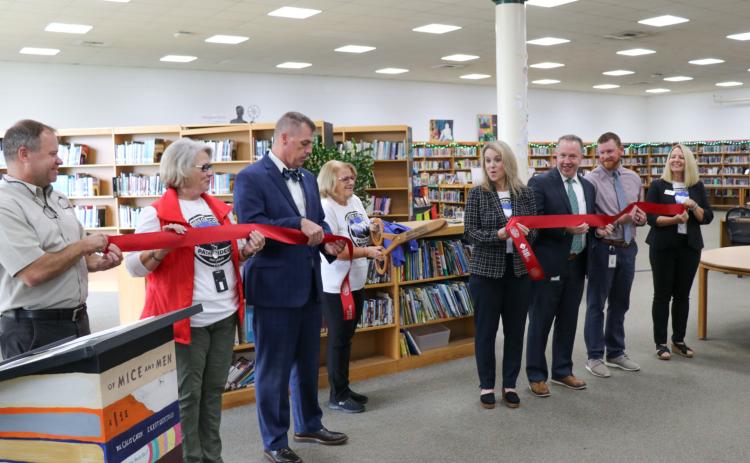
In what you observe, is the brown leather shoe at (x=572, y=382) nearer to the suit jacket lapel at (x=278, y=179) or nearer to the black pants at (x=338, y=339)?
the black pants at (x=338, y=339)

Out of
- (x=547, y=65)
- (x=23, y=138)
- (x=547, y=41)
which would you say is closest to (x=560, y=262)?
(x=23, y=138)

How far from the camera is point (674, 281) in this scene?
4594mm

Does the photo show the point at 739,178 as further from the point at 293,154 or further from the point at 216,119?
the point at 293,154

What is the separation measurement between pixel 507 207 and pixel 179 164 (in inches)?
79.3

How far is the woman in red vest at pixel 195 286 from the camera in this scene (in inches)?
96.0

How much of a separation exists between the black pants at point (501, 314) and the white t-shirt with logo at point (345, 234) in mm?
739

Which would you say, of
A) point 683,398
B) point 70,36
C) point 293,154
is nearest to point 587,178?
point 683,398

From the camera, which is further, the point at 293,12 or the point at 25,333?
the point at 293,12

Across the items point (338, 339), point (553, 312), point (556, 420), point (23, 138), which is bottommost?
point (556, 420)

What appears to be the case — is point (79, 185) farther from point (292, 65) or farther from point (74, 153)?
point (292, 65)

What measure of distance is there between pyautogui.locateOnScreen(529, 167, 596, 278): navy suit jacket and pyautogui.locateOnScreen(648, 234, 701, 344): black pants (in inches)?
48.6

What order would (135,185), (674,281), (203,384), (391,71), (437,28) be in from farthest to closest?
(391,71) < (437,28) < (135,185) < (674,281) < (203,384)

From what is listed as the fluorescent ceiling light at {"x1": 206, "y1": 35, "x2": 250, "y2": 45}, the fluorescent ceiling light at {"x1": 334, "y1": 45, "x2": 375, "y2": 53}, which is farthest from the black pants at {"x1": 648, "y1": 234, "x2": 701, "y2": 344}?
the fluorescent ceiling light at {"x1": 334, "y1": 45, "x2": 375, "y2": 53}

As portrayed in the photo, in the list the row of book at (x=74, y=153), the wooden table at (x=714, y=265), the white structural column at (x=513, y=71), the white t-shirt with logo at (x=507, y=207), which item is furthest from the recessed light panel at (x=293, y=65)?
the white t-shirt with logo at (x=507, y=207)
